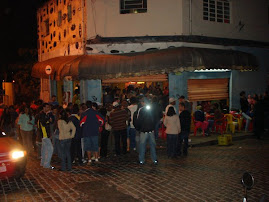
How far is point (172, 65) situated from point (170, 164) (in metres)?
5.37

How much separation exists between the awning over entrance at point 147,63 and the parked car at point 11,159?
6.57 metres

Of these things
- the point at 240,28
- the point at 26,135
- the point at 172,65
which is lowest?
the point at 26,135

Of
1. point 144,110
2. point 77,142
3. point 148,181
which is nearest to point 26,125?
point 77,142

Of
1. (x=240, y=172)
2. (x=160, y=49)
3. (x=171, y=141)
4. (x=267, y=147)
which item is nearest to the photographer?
(x=240, y=172)

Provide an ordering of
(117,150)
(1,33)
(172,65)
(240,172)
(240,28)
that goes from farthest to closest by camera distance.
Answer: (1,33)
(240,28)
(172,65)
(117,150)
(240,172)

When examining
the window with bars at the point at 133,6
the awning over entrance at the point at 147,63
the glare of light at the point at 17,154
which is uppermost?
the window with bars at the point at 133,6

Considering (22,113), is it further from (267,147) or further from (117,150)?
(267,147)

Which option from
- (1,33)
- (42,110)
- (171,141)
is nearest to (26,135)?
(42,110)

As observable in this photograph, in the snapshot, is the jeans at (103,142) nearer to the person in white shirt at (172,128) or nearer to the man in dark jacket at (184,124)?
the person in white shirt at (172,128)

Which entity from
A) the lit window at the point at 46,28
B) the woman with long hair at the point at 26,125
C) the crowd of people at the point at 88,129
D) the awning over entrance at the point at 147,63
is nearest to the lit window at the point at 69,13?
the awning over entrance at the point at 147,63

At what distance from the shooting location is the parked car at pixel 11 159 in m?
7.16

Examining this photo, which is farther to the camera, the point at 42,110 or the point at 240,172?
the point at 42,110

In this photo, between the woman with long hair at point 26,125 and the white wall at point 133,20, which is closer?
the woman with long hair at point 26,125

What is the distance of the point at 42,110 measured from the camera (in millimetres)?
9594
